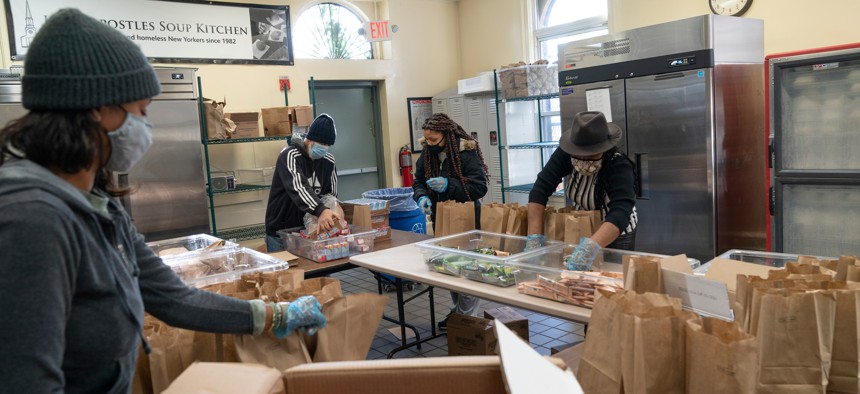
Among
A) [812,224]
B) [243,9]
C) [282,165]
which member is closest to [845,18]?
[812,224]

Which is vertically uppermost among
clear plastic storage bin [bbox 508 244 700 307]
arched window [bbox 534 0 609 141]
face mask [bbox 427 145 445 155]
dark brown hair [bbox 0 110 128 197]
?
arched window [bbox 534 0 609 141]

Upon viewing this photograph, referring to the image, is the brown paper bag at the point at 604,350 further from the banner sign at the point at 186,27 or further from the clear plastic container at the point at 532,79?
the banner sign at the point at 186,27

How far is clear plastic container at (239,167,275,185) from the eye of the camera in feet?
20.0

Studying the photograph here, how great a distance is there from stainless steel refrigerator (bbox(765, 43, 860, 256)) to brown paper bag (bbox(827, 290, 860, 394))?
8.32 feet

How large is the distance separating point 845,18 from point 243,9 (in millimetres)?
5118

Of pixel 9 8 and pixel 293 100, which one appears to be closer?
pixel 9 8

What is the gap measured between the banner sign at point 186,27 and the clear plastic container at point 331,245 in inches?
118

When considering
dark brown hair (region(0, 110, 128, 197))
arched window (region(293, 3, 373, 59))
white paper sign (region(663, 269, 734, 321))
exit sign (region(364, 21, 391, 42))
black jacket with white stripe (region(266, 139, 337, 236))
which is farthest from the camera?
arched window (region(293, 3, 373, 59))

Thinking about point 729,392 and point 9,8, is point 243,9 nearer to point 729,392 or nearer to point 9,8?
point 9,8

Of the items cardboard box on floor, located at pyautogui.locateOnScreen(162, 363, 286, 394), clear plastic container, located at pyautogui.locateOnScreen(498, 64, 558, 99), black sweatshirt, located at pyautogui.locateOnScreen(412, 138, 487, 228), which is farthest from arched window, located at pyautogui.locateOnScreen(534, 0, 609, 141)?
cardboard box on floor, located at pyautogui.locateOnScreen(162, 363, 286, 394)

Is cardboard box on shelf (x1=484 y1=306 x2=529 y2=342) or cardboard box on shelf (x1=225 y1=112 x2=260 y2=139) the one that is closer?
Answer: cardboard box on shelf (x1=484 y1=306 x2=529 y2=342)

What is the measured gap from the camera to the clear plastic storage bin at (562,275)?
2.19 meters

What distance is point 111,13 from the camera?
538 cm

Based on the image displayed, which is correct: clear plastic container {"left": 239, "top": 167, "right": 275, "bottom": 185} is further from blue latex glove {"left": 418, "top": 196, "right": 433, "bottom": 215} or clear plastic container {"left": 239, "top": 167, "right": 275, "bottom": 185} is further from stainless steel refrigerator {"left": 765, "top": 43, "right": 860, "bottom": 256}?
stainless steel refrigerator {"left": 765, "top": 43, "right": 860, "bottom": 256}
